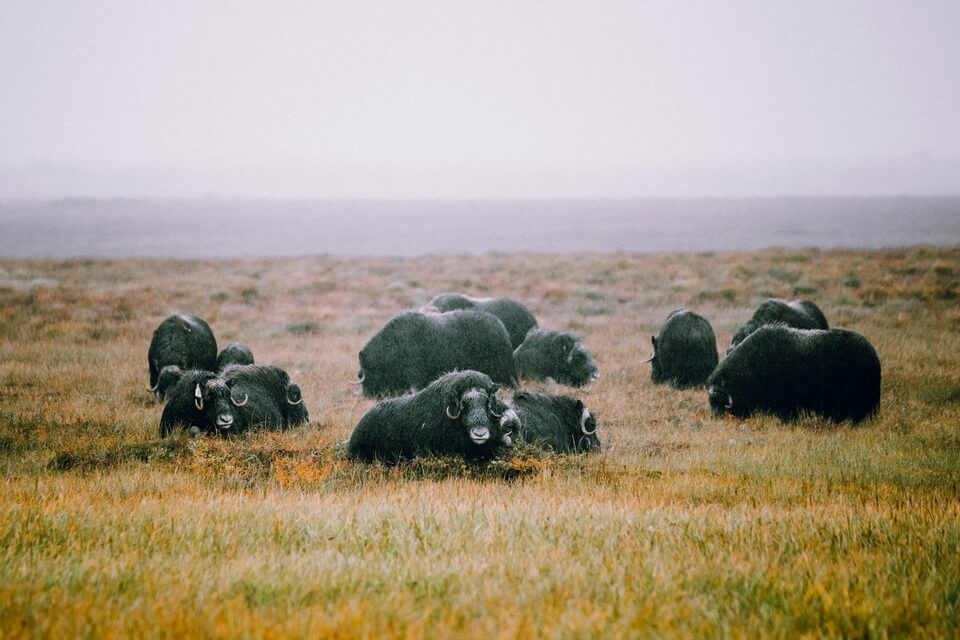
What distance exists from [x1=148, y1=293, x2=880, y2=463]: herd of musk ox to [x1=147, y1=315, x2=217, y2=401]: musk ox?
31mm

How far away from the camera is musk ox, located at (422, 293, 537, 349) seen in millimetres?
18688

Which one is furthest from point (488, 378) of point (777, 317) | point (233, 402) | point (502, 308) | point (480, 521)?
point (502, 308)

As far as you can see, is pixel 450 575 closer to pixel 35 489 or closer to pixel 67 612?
pixel 67 612

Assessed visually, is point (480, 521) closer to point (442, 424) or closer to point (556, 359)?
point (442, 424)

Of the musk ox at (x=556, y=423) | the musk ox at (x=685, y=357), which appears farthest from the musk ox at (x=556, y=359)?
the musk ox at (x=556, y=423)

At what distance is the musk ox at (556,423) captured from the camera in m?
10.4

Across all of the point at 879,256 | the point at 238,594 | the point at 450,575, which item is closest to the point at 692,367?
the point at 450,575

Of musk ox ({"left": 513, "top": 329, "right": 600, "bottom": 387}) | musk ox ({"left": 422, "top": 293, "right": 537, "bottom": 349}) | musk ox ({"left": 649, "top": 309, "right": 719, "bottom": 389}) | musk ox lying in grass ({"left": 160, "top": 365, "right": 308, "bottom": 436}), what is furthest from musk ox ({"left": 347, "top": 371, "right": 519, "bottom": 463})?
musk ox ({"left": 422, "top": 293, "right": 537, "bottom": 349})

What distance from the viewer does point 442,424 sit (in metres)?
9.75

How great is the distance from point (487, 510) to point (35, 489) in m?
4.78

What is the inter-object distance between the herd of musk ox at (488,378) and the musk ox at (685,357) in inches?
0.9

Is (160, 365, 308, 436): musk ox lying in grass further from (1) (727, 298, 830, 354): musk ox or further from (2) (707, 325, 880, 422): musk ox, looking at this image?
(1) (727, 298, 830, 354): musk ox

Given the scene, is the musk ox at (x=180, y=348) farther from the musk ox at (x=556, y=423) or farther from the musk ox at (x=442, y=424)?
the musk ox at (x=556, y=423)

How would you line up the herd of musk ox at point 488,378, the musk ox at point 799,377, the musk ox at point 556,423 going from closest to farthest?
the herd of musk ox at point 488,378
the musk ox at point 556,423
the musk ox at point 799,377
